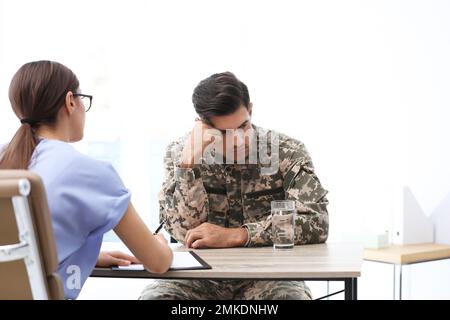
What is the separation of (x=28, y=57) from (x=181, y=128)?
3.19ft

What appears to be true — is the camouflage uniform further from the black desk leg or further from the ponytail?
the ponytail

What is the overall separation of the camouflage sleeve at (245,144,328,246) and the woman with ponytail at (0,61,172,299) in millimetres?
454

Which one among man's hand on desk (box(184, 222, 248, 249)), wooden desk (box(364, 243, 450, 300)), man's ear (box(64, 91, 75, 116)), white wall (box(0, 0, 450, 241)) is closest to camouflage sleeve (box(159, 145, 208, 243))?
man's hand on desk (box(184, 222, 248, 249))

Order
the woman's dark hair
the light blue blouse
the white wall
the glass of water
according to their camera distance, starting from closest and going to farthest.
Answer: the light blue blouse → the woman's dark hair → the glass of water → the white wall

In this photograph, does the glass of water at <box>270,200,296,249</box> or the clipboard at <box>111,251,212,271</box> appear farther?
the glass of water at <box>270,200,296,249</box>

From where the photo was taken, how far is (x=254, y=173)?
6.69ft

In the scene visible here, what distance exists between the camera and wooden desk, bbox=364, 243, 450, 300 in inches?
97.1

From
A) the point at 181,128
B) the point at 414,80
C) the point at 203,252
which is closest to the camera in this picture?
the point at 203,252

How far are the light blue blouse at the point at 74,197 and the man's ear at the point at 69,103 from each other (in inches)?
4.1

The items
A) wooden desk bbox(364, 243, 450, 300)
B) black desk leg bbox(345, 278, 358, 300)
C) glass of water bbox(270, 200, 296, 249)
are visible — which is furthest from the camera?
wooden desk bbox(364, 243, 450, 300)
